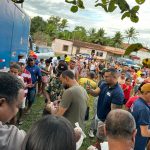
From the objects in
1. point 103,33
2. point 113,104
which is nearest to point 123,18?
point 113,104

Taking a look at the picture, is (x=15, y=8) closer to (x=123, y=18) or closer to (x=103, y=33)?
(x=123, y=18)

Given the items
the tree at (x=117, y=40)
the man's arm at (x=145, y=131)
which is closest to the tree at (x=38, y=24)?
the tree at (x=117, y=40)

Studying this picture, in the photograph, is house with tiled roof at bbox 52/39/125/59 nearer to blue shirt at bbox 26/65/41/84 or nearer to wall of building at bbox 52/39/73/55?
wall of building at bbox 52/39/73/55

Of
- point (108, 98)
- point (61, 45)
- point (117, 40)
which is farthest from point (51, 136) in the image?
point (117, 40)

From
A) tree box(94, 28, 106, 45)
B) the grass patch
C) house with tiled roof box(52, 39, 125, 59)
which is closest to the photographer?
the grass patch

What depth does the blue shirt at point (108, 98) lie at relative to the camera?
561 centimetres

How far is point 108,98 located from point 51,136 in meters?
4.11

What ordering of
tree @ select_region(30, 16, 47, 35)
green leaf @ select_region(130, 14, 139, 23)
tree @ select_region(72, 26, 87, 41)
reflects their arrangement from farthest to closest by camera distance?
tree @ select_region(72, 26, 87, 41)
tree @ select_region(30, 16, 47, 35)
green leaf @ select_region(130, 14, 139, 23)

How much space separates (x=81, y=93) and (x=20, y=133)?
2.67 m

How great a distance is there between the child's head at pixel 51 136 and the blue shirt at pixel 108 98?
384cm

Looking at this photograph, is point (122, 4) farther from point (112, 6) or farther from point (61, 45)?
point (61, 45)

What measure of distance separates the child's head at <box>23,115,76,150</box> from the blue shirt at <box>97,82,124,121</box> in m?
3.84

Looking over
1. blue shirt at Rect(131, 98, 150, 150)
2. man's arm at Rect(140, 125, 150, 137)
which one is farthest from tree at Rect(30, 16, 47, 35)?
man's arm at Rect(140, 125, 150, 137)

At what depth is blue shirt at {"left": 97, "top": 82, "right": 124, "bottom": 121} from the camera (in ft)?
18.4
